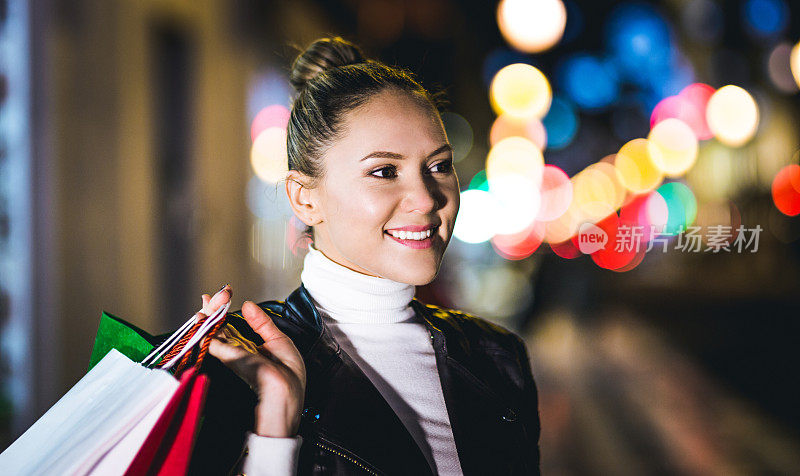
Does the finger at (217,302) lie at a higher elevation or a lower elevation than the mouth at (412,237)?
lower

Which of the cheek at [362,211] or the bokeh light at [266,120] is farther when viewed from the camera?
the bokeh light at [266,120]

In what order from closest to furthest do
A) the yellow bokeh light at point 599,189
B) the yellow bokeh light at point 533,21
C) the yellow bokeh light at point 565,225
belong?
the yellow bokeh light at point 533,21 → the yellow bokeh light at point 599,189 → the yellow bokeh light at point 565,225

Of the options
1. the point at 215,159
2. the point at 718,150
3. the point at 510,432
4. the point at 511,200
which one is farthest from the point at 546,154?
the point at 510,432

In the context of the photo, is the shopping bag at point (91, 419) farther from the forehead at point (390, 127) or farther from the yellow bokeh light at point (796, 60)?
the yellow bokeh light at point (796, 60)

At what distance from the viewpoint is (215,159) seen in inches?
270

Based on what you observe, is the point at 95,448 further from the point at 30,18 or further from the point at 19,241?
the point at 30,18

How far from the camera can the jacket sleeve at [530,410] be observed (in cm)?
151

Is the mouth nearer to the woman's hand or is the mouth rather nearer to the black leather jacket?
the black leather jacket

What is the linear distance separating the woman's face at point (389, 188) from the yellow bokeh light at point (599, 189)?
21.5 metres

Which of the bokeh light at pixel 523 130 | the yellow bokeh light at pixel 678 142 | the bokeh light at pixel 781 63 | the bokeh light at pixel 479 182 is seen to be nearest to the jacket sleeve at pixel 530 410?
the bokeh light at pixel 781 63

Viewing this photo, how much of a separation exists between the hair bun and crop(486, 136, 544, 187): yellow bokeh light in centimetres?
1400

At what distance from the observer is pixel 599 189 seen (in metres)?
23.4

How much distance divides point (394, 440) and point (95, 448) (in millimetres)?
572

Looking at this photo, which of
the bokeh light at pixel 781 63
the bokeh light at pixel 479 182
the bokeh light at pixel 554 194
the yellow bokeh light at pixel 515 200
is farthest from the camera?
the bokeh light at pixel 479 182
